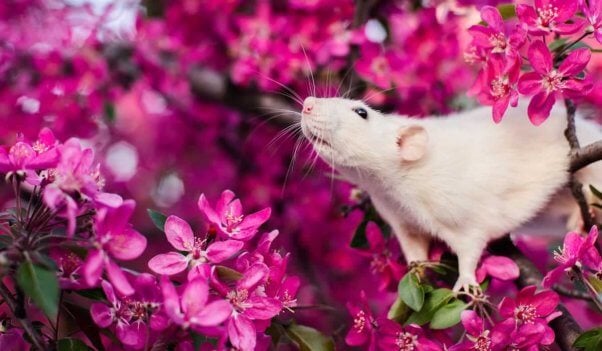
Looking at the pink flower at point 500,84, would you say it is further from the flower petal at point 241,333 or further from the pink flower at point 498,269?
the flower petal at point 241,333

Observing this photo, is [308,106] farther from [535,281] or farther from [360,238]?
[535,281]

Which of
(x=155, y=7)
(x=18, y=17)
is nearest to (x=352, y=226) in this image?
(x=155, y=7)

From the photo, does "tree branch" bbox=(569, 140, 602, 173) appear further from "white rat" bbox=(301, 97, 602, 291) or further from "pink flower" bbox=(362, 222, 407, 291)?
"pink flower" bbox=(362, 222, 407, 291)

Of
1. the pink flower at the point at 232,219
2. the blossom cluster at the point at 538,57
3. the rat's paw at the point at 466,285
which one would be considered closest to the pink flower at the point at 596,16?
the blossom cluster at the point at 538,57

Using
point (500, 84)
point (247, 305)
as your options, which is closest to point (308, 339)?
point (247, 305)

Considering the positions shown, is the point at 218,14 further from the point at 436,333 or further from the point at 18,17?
the point at 436,333
